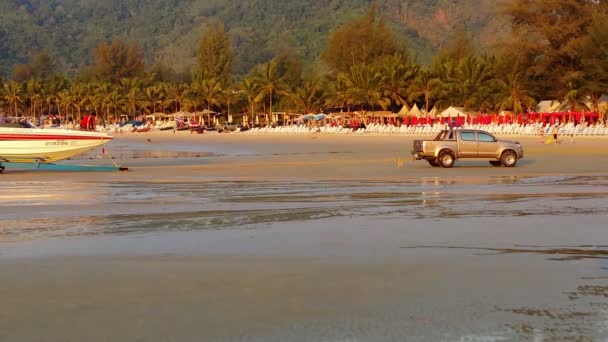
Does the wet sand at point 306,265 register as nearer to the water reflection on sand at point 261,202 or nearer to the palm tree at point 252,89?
the water reflection on sand at point 261,202

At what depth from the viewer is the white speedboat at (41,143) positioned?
27.5 meters

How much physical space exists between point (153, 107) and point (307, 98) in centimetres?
3812

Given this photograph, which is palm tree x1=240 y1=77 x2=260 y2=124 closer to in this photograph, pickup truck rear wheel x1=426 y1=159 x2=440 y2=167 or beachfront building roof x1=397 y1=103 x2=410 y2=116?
beachfront building roof x1=397 y1=103 x2=410 y2=116

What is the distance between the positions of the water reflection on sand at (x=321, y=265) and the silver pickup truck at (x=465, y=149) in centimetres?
1066

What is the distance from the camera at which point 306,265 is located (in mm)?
9500

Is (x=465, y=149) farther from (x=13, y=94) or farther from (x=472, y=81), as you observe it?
(x=13, y=94)

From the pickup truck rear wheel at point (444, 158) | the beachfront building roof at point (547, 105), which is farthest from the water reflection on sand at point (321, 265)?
the beachfront building roof at point (547, 105)

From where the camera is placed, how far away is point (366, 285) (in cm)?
830

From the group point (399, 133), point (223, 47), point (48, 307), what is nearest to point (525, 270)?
point (48, 307)

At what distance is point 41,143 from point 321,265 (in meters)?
20.3

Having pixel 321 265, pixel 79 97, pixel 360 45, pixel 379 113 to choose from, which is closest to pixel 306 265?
pixel 321 265

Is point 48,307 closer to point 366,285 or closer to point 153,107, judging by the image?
point 366,285

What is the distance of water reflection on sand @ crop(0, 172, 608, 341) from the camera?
22.4 feet

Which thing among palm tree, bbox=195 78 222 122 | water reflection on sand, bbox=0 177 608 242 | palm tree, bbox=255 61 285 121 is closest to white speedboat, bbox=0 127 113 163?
water reflection on sand, bbox=0 177 608 242
